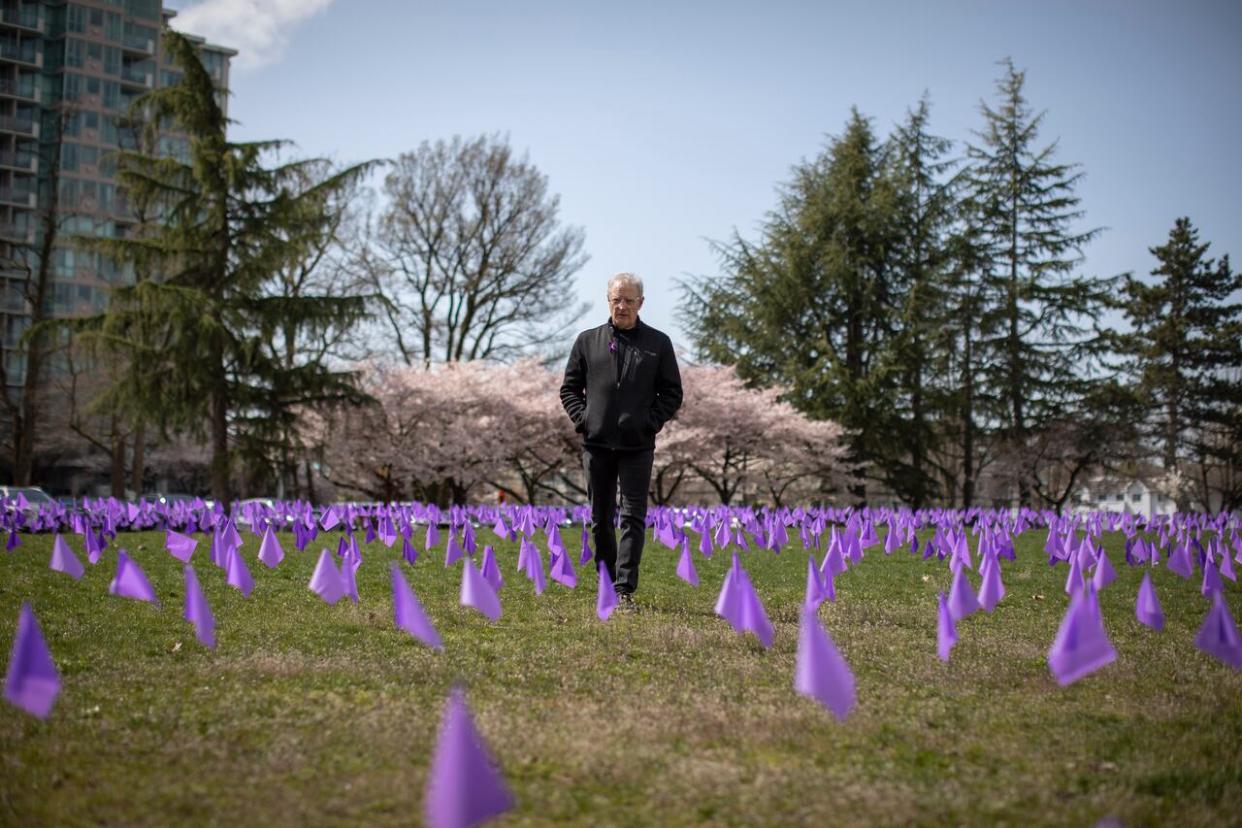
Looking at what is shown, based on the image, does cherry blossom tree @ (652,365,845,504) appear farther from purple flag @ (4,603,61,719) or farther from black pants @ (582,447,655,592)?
purple flag @ (4,603,61,719)

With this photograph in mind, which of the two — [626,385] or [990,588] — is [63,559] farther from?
[990,588]

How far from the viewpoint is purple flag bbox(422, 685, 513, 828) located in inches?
77.6

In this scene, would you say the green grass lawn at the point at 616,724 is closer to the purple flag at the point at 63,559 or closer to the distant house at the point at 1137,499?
the purple flag at the point at 63,559

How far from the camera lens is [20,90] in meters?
66.3

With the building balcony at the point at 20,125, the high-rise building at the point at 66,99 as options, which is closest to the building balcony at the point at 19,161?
the high-rise building at the point at 66,99

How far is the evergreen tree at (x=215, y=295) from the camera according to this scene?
22.6 m

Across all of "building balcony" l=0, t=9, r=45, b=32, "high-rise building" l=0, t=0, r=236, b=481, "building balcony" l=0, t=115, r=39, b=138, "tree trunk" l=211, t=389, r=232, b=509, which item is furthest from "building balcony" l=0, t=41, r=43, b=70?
"tree trunk" l=211, t=389, r=232, b=509

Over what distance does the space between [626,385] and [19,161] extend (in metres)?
74.7

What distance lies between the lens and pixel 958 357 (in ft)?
119

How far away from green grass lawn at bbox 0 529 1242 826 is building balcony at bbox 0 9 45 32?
7784cm

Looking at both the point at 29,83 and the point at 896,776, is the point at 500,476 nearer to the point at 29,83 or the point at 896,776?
the point at 896,776

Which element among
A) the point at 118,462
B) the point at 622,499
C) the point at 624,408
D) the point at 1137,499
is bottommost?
the point at 1137,499

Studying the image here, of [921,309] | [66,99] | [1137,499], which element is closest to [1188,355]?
[921,309]

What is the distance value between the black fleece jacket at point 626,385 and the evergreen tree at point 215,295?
62.7ft
